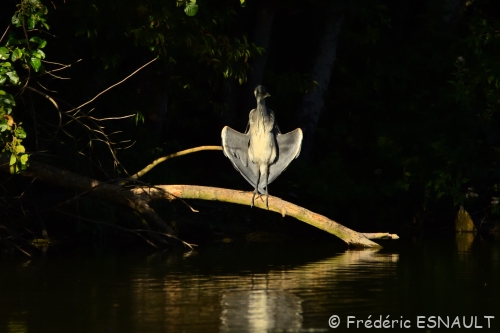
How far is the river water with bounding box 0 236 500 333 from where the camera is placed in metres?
6.84

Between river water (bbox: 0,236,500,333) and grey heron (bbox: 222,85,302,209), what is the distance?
1030 mm

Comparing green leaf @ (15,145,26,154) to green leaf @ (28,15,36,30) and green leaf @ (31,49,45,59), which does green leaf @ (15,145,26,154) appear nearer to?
green leaf @ (31,49,45,59)

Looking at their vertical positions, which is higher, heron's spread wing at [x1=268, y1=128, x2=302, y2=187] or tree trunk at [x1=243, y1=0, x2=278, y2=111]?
tree trunk at [x1=243, y1=0, x2=278, y2=111]

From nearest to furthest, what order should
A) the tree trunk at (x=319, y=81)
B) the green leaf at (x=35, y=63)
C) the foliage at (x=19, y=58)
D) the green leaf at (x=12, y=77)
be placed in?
the green leaf at (x=12, y=77) < the foliage at (x=19, y=58) < the green leaf at (x=35, y=63) < the tree trunk at (x=319, y=81)

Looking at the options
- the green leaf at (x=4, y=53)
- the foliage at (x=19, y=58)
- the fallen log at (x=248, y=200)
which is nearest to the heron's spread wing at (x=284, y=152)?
the fallen log at (x=248, y=200)

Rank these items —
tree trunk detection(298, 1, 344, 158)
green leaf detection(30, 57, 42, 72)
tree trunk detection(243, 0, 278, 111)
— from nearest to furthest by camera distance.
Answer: green leaf detection(30, 57, 42, 72)
tree trunk detection(243, 0, 278, 111)
tree trunk detection(298, 1, 344, 158)

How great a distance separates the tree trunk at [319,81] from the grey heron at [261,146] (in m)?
4.63

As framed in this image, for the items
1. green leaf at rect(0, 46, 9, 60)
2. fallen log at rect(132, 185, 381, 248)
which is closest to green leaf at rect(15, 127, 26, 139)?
green leaf at rect(0, 46, 9, 60)

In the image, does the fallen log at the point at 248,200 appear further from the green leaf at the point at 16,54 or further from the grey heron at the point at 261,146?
the green leaf at the point at 16,54

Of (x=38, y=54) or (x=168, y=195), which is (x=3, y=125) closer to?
(x=38, y=54)

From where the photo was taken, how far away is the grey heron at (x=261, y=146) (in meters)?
12.3

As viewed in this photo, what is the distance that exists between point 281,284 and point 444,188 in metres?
7.85

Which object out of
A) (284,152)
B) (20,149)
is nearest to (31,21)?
(20,149)

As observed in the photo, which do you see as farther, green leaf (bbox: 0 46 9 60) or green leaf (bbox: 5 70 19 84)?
green leaf (bbox: 0 46 9 60)
